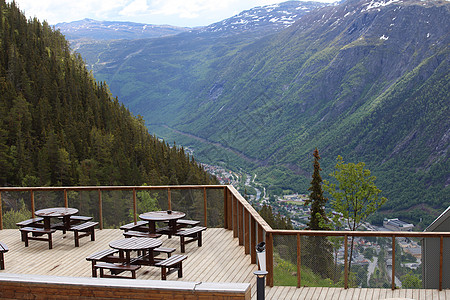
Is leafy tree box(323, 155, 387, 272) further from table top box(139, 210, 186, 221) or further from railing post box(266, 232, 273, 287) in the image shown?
railing post box(266, 232, 273, 287)

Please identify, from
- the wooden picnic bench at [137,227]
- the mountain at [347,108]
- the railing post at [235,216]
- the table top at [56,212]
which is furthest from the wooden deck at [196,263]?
the mountain at [347,108]

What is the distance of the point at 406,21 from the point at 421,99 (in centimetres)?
5065

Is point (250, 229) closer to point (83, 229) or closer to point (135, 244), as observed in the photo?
point (135, 244)

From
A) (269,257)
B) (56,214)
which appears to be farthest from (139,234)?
(269,257)

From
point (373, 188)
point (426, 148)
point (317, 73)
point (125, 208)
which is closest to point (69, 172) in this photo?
point (373, 188)

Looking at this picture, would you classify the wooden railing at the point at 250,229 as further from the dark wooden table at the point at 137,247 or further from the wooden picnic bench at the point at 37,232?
the dark wooden table at the point at 137,247

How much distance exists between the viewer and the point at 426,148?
3959 inches

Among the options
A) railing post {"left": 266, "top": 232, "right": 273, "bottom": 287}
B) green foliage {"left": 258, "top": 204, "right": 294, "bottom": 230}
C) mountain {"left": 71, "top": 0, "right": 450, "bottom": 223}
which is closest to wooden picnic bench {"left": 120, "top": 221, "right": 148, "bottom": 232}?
railing post {"left": 266, "top": 232, "right": 273, "bottom": 287}

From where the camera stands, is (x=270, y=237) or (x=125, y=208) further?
(x=125, y=208)

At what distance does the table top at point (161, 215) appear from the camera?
955 centimetres

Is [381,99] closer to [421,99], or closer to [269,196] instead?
[421,99]

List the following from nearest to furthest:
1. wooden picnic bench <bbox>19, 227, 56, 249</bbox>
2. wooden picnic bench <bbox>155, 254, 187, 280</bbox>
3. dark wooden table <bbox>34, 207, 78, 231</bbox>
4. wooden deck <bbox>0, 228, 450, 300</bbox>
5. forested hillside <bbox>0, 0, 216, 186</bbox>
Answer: wooden deck <bbox>0, 228, 450, 300</bbox>, wooden picnic bench <bbox>155, 254, 187, 280</bbox>, wooden picnic bench <bbox>19, 227, 56, 249</bbox>, dark wooden table <bbox>34, 207, 78, 231</bbox>, forested hillside <bbox>0, 0, 216, 186</bbox>

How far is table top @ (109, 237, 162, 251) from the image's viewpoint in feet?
25.1

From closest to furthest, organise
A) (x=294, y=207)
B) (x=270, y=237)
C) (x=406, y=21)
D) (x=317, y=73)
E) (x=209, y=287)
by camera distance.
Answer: (x=209, y=287)
(x=270, y=237)
(x=294, y=207)
(x=406, y=21)
(x=317, y=73)
